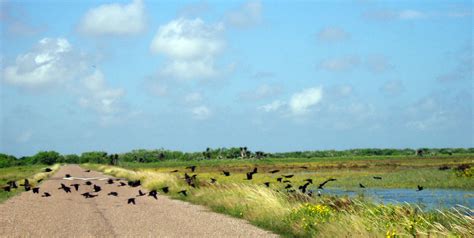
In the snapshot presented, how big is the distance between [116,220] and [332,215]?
7471 mm

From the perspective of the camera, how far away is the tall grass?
12633 mm

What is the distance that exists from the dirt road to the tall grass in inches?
26.2

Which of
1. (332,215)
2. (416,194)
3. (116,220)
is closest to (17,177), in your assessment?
(416,194)

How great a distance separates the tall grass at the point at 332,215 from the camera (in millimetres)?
12633

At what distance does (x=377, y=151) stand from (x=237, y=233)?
528 ft

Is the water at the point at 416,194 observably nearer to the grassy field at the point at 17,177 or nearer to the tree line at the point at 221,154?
the grassy field at the point at 17,177

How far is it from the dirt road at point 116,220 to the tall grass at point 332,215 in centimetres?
67

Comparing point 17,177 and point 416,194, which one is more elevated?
point 17,177

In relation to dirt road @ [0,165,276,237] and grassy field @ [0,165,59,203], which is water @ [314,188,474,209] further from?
grassy field @ [0,165,59,203]

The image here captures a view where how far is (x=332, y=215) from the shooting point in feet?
52.5

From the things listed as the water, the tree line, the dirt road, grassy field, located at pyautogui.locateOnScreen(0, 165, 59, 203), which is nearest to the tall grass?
the dirt road

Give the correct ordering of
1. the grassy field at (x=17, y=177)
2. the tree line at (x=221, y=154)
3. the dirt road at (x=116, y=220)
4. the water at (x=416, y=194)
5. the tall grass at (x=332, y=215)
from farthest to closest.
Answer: the tree line at (x=221, y=154), the grassy field at (x=17, y=177), the water at (x=416, y=194), the dirt road at (x=116, y=220), the tall grass at (x=332, y=215)

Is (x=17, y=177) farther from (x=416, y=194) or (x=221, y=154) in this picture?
(x=221, y=154)

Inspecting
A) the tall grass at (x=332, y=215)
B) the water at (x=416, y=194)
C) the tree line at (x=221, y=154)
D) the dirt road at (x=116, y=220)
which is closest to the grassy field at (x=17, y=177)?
the dirt road at (x=116, y=220)
